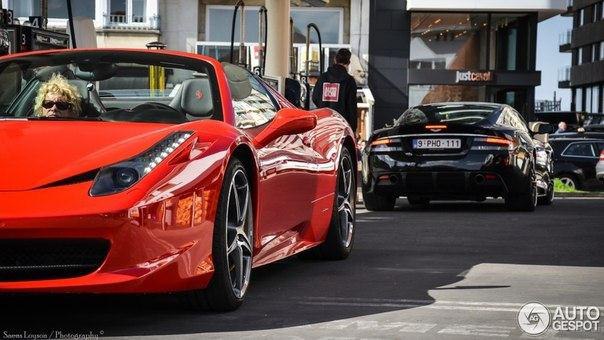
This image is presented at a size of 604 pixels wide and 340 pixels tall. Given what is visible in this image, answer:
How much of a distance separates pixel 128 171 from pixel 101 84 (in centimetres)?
188

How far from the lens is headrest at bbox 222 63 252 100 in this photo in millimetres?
8031

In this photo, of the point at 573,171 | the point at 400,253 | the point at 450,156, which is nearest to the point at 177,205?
the point at 400,253

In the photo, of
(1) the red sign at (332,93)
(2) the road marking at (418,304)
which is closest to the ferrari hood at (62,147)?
(2) the road marking at (418,304)

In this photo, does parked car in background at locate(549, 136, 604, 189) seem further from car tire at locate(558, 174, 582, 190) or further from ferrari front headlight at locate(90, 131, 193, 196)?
ferrari front headlight at locate(90, 131, 193, 196)

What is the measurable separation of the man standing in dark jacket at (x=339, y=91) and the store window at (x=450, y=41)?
29607 millimetres

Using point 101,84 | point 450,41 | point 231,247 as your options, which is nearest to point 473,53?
point 450,41

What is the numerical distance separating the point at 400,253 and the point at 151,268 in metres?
4.58

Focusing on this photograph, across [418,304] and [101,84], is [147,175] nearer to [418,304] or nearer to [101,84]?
[418,304]

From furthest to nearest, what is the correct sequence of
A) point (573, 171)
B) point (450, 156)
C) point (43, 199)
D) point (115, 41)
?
point (115, 41), point (573, 171), point (450, 156), point (43, 199)

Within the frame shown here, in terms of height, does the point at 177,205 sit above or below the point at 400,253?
above

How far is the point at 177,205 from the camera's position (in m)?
6.32

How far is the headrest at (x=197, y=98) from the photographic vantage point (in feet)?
25.2

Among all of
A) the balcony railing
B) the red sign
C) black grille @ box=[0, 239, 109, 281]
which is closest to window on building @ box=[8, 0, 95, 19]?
the balcony railing

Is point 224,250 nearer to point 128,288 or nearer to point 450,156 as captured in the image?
point 128,288
